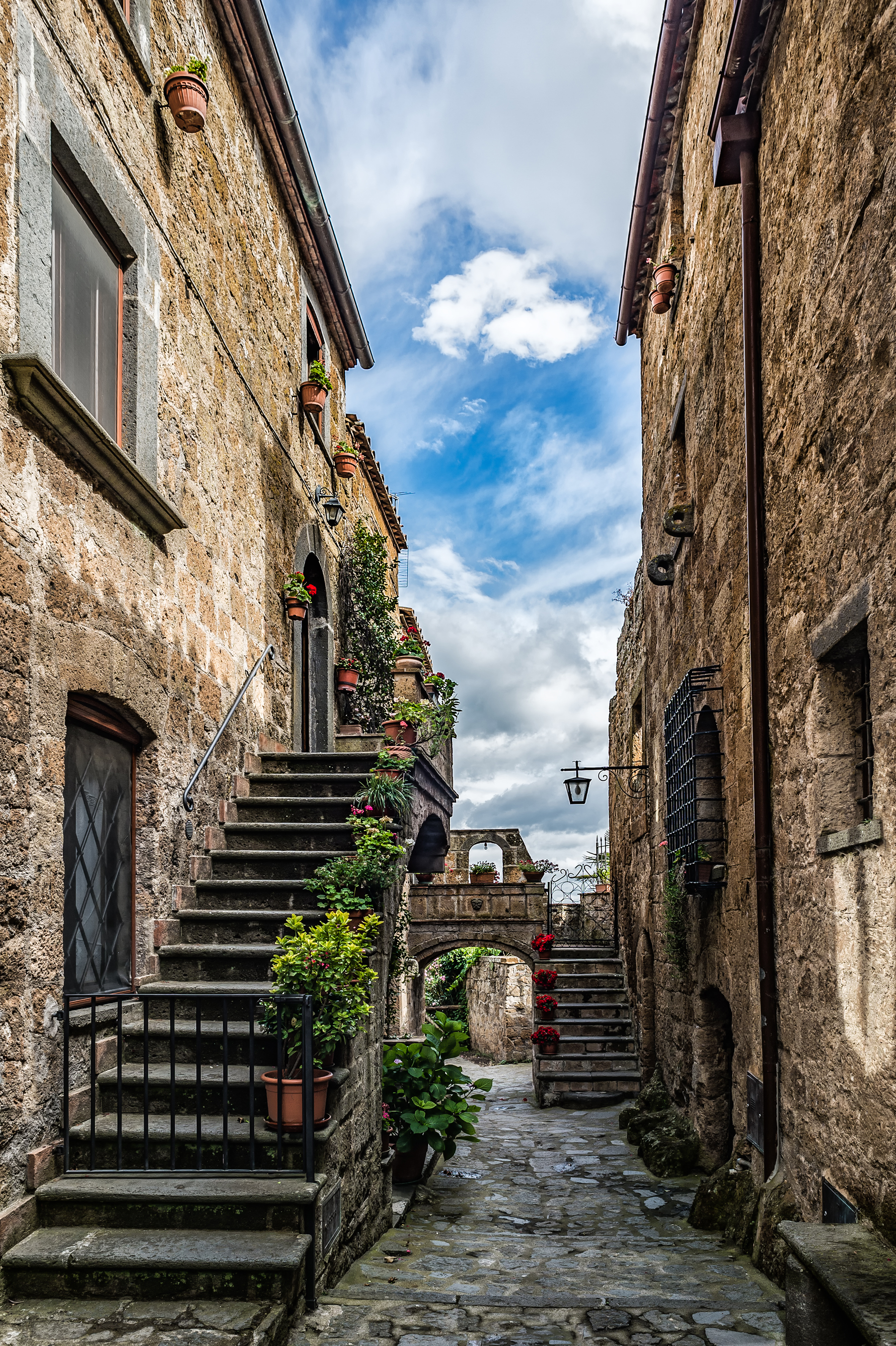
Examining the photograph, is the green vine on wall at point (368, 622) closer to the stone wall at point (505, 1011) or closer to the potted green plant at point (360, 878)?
the potted green plant at point (360, 878)

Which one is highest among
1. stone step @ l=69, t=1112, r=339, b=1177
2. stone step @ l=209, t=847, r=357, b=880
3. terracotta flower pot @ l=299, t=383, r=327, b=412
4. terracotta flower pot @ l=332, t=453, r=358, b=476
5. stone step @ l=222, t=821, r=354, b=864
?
terracotta flower pot @ l=299, t=383, r=327, b=412

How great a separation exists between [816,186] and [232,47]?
20.0 feet

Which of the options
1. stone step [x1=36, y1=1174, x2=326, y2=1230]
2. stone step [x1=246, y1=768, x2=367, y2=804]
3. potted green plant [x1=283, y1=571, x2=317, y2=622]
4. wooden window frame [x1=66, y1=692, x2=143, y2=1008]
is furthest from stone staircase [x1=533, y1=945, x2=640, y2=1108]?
stone step [x1=36, y1=1174, x2=326, y2=1230]

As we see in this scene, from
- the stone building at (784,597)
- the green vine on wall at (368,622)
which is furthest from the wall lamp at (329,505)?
the stone building at (784,597)

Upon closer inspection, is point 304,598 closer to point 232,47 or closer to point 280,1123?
point 232,47

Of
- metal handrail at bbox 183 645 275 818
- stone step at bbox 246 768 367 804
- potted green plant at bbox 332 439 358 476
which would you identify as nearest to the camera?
metal handrail at bbox 183 645 275 818

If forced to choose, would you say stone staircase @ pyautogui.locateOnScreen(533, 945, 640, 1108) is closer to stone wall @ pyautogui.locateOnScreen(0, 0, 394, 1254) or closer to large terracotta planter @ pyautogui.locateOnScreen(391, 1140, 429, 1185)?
large terracotta planter @ pyautogui.locateOnScreen(391, 1140, 429, 1185)

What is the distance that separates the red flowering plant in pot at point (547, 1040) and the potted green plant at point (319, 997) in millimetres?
8428

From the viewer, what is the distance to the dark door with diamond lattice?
14.7 feet

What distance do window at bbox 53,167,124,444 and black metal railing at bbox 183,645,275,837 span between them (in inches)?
78.8

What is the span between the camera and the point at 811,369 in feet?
12.6

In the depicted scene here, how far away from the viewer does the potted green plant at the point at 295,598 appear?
873 centimetres

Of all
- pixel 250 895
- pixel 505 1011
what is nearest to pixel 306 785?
pixel 250 895

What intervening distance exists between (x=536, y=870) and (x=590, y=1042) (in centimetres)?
455
